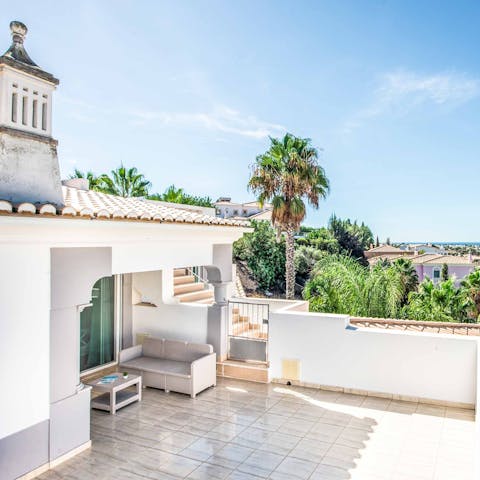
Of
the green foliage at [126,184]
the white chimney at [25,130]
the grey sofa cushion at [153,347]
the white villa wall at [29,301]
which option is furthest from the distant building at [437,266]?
the white chimney at [25,130]

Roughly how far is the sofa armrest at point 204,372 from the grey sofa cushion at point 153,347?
1366 millimetres

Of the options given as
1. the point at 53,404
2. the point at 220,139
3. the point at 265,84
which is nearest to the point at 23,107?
the point at 53,404

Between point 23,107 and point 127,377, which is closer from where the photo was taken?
point 23,107

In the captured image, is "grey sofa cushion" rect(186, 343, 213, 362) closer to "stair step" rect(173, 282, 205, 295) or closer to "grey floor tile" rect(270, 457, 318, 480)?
"stair step" rect(173, 282, 205, 295)

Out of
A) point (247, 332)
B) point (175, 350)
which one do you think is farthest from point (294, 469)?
point (247, 332)

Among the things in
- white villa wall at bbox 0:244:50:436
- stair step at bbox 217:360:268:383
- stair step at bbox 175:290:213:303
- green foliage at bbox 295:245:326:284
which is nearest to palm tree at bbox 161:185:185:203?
green foliage at bbox 295:245:326:284

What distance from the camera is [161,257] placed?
26.5 ft

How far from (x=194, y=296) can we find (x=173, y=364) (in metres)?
3.42

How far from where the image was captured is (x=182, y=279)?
13.9 metres

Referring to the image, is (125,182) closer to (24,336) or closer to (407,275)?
(407,275)

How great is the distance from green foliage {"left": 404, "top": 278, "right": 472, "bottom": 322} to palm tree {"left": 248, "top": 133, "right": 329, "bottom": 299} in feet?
20.7

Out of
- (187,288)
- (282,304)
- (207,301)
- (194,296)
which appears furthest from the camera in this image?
(187,288)

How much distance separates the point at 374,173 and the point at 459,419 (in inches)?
1811

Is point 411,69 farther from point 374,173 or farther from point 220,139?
point 374,173
